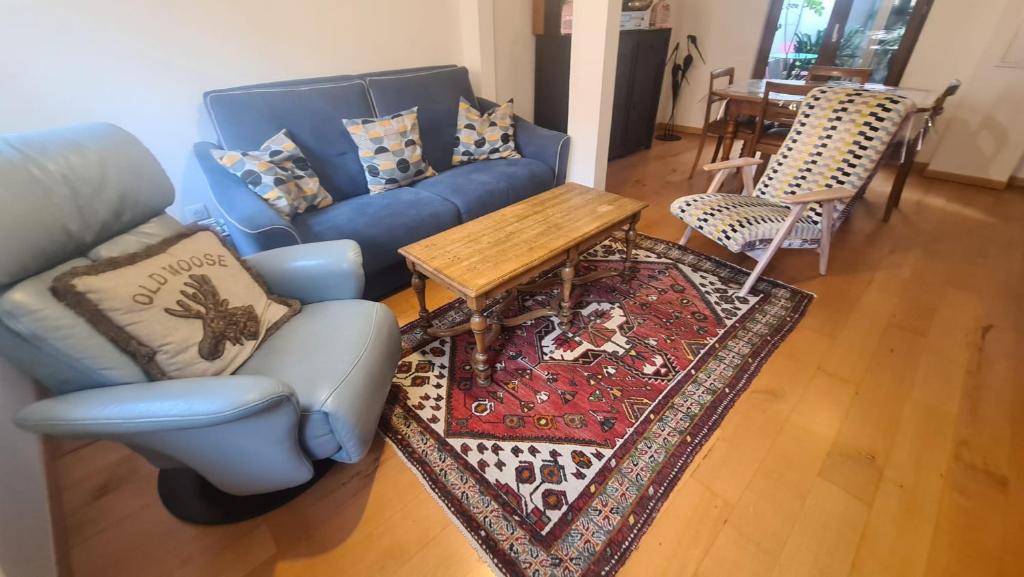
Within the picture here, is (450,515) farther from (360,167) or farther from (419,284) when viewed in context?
(360,167)

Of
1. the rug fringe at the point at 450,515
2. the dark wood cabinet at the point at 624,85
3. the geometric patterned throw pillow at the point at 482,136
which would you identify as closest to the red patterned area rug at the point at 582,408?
the rug fringe at the point at 450,515

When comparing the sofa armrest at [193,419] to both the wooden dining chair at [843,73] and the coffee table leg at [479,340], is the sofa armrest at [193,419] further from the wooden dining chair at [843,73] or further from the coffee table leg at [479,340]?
the wooden dining chair at [843,73]

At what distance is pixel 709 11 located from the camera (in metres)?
4.47

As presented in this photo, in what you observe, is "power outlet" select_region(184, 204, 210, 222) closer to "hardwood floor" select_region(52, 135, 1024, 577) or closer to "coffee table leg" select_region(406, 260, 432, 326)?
"hardwood floor" select_region(52, 135, 1024, 577)

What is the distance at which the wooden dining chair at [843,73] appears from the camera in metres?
2.84

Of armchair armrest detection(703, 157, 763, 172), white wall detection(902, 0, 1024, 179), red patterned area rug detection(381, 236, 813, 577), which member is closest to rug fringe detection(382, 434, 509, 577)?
red patterned area rug detection(381, 236, 813, 577)

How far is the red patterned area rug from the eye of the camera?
1.18 metres

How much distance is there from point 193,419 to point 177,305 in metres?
0.39

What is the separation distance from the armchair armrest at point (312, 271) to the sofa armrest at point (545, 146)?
1.64 meters

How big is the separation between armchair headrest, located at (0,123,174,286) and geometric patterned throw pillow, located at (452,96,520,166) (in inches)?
67.3

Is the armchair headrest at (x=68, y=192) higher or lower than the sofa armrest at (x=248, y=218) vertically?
higher

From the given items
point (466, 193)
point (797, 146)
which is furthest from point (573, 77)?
point (797, 146)

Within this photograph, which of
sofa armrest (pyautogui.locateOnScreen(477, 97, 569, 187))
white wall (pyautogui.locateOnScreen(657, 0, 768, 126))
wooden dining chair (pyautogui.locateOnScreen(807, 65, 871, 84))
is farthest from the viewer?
white wall (pyautogui.locateOnScreen(657, 0, 768, 126))

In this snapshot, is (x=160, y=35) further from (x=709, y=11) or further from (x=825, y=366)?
(x=709, y=11)
